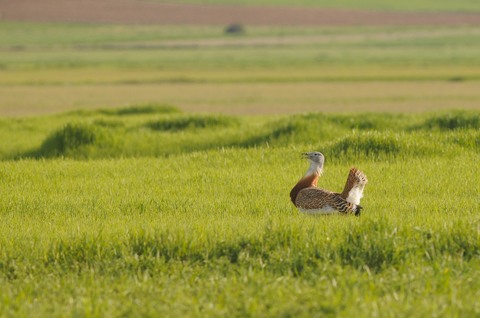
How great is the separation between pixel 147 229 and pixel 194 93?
37.4 m

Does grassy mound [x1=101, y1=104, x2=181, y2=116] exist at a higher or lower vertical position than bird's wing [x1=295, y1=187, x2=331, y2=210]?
lower

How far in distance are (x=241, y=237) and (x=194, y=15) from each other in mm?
143825

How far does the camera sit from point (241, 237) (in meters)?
8.86

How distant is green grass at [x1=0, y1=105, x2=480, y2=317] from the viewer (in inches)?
289

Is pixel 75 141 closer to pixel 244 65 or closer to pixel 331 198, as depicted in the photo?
pixel 331 198

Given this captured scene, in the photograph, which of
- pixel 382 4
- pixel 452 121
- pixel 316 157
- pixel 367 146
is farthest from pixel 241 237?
pixel 382 4

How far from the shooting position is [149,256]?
27.9 feet

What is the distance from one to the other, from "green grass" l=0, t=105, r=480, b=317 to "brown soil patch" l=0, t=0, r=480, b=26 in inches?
5203

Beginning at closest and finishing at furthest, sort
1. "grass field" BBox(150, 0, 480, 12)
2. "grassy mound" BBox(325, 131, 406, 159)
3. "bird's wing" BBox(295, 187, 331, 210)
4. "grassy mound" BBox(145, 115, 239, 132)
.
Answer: "bird's wing" BBox(295, 187, 331, 210) < "grassy mound" BBox(325, 131, 406, 159) < "grassy mound" BBox(145, 115, 239, 132) < "grass field" BBox(150, 0, 480, 12)

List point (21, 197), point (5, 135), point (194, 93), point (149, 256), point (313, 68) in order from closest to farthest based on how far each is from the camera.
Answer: point (149, 256), point (21, 197), point (5, 135), point (194, 93), point (313, 68)

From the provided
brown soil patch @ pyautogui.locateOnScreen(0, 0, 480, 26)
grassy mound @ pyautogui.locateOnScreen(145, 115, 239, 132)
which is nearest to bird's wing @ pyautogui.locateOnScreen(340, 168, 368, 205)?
grassy mound @ pyautogui.locateOnScreen(145, 115, 239, 132)

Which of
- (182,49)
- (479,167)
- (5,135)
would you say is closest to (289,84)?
(5,135)

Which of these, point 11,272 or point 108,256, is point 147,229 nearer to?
point 108,256

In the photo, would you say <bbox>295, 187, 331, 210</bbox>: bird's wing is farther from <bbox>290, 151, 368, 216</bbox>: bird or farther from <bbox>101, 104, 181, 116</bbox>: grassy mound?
<bbox>101, 104, 181, 116</bbox>: grassy mound
